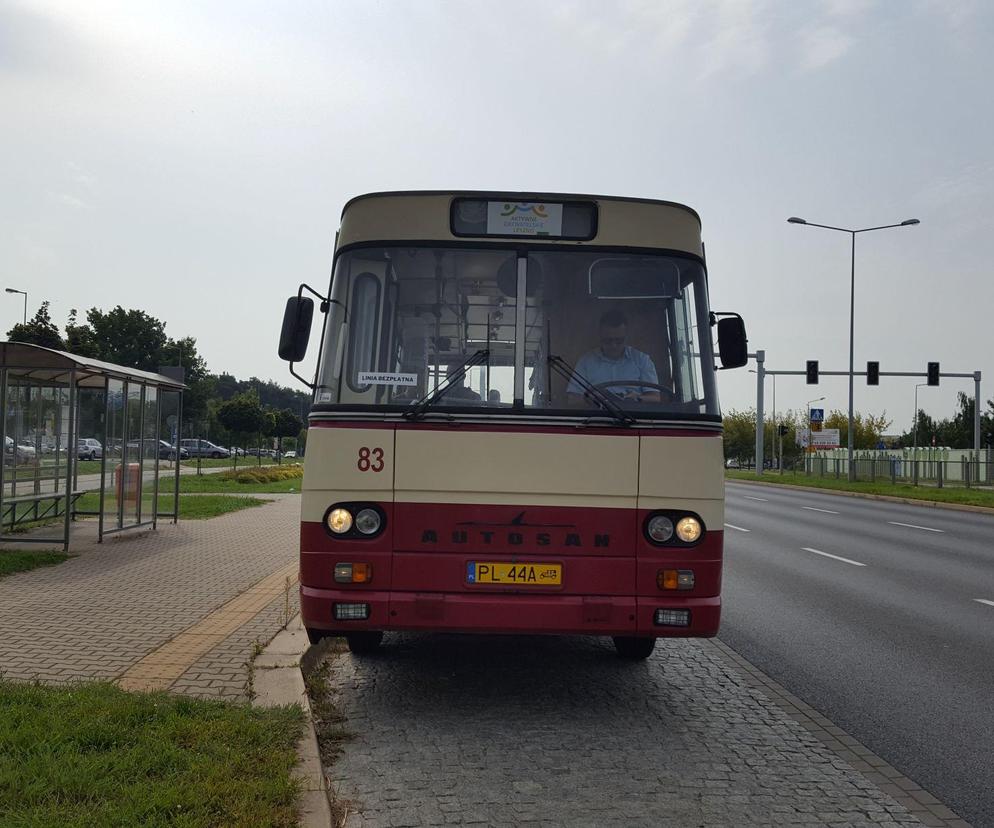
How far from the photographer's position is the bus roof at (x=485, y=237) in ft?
18.6

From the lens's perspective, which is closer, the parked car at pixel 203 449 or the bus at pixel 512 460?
the bus at pixel 512 460

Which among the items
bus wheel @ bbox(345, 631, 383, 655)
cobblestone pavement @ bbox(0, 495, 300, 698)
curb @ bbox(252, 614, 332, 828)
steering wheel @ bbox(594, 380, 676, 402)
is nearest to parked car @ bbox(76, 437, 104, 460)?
cobblestone pavement @ bbox(0, 495, 300, 698)

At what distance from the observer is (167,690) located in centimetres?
540

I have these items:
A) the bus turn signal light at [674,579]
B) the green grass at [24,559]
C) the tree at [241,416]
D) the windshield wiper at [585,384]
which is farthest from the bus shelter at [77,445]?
the tree at [241,416]

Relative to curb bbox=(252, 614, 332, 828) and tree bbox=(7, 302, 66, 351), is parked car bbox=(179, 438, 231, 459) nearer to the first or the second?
tree bbox=(7, 302, 66, 351)

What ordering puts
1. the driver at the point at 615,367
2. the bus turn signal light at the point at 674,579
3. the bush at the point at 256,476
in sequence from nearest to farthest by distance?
1. the bus turn signal light at the point at 674,579
2. the driver at the point at 615,367
3. the bush at the point at 256,476

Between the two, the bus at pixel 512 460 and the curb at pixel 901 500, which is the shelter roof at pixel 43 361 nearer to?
the bus at pixel 512 460

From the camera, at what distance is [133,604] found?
8312 millimetres

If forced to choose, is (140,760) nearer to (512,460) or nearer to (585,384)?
(512,460)

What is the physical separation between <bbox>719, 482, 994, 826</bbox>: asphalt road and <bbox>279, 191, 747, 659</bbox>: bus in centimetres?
133

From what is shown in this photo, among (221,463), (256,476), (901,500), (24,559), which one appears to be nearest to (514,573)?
(24,559)

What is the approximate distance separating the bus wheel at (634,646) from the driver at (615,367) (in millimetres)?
2228

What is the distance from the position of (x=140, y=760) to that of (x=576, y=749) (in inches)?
79.4

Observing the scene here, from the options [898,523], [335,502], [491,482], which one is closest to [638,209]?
[491,482]
